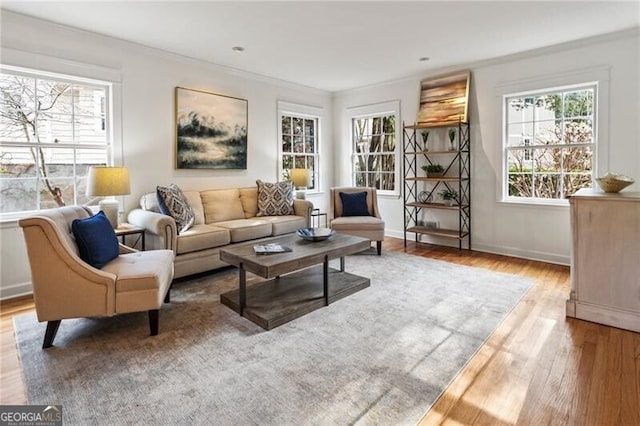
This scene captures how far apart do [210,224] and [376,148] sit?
3240 mm

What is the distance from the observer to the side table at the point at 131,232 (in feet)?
11.1

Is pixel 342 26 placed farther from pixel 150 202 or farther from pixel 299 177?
pixel 150 202

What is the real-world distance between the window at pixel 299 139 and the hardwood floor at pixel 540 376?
3.86m

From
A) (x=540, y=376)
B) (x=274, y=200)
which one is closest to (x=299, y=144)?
(x=274, y=200)

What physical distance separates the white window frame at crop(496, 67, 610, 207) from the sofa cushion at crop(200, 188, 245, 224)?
3575 mm

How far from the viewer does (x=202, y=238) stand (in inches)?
142

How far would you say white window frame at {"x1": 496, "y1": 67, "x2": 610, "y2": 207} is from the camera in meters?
3.83

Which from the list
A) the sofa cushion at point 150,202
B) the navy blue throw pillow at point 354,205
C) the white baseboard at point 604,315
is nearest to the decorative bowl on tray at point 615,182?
the white baseboard at point 604,315

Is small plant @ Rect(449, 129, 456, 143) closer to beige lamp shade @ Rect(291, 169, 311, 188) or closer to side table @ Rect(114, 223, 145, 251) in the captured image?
beige lamp shade @ Rect(291, 169, 311, 188)

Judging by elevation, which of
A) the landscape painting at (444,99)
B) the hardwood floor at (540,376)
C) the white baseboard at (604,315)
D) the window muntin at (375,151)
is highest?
the landscape painting at (444,99)

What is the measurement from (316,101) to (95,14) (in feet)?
11.8

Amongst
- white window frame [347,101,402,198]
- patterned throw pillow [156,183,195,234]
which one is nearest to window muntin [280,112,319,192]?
white window frame [347,101,402,198]

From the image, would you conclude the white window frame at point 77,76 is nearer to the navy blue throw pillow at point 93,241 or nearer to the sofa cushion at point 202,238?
the sofa cushion at point 202,238

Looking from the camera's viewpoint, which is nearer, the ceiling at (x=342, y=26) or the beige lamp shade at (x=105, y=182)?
the ceiling at (x=342, y=26)
